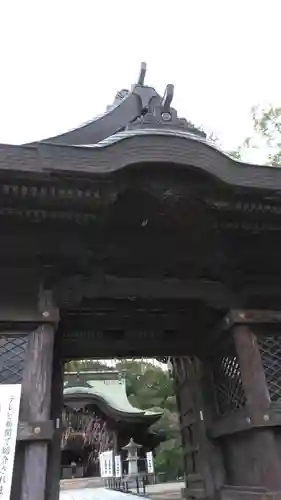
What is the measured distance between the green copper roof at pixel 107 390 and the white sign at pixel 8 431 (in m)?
12.4

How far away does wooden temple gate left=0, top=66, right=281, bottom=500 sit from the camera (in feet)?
10.6

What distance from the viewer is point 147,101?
16.4ft

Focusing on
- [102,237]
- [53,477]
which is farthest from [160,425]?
[102,237]

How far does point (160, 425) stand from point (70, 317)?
15100 millimetres

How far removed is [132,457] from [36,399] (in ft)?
40.6

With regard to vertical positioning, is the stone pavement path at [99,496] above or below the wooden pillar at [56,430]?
below

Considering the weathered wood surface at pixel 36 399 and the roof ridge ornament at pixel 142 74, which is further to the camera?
the roof ridge ornament at pixel 142 74

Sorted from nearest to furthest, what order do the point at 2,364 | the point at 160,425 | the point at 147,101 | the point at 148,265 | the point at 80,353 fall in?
the point at 2,364, the point at 148,265, the point at 147,101, the point at 80,353, the point at 160,425

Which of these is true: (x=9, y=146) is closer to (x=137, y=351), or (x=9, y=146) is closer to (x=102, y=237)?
(x=102, y=237)

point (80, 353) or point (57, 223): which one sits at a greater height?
point (57, 223)

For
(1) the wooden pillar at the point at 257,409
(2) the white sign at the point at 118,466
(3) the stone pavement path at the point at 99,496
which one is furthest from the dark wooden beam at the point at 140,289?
(2) the white sign at the point at 118,466

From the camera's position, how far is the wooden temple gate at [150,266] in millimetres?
3238

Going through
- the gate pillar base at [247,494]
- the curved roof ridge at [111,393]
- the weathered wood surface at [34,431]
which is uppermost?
the curved roof ridge at [111,393]

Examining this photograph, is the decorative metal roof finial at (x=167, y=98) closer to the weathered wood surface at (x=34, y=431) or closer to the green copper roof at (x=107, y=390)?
the weathered wood surface at (x=34, y=431)
